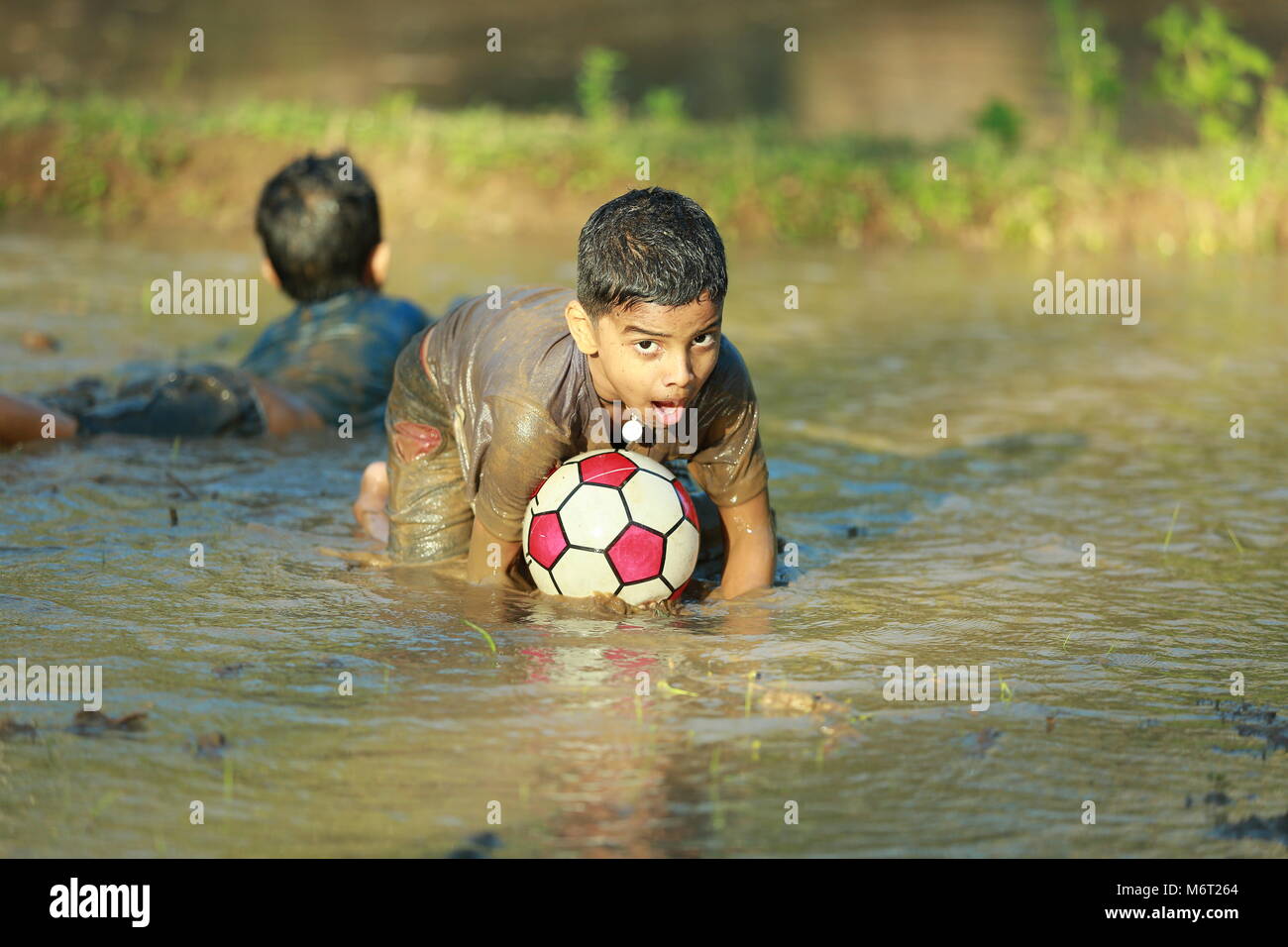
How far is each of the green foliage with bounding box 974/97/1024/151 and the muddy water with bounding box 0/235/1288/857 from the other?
5725 millimetres

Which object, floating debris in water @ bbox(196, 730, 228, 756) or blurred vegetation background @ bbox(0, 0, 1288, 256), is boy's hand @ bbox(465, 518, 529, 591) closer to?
floating debris in water @ bbox(196, 730, 228, 756)

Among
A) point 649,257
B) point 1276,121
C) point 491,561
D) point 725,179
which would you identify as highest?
point 1276,121

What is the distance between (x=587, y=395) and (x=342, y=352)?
316cm

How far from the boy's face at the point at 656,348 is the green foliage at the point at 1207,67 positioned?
10.3 meters

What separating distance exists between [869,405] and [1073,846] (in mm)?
4832

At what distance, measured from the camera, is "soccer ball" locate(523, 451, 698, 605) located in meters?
4.63

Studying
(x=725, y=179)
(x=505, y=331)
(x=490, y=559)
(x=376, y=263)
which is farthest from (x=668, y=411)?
(x=725, y=179)

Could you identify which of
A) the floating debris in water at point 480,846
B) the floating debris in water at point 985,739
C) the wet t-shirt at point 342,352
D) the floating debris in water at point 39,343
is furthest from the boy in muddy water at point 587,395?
the floating debris in water at point 39,343

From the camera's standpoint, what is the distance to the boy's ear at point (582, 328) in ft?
14.3

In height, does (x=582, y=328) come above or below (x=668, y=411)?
above

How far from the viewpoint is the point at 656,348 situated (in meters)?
4.23

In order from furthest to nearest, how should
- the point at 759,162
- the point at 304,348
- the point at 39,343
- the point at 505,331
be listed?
the point at 759,162
the point at 39,343
the point at 304,348
the point at 505,331

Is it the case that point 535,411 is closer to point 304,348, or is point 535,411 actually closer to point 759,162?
point 304,348
